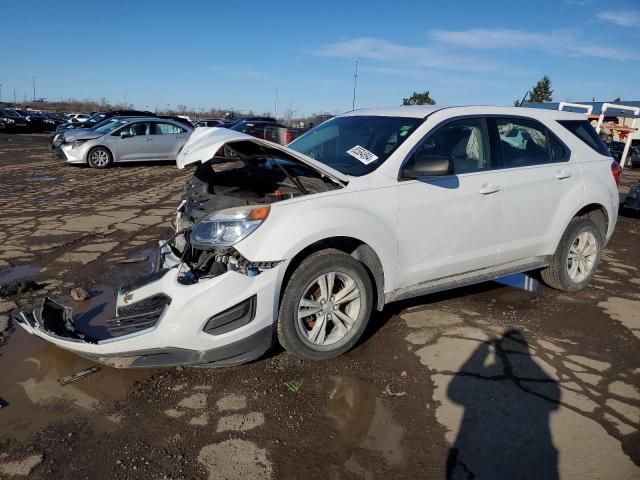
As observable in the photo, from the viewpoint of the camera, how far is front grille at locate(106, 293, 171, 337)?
116 inches

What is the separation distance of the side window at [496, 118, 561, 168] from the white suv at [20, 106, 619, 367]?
14mm

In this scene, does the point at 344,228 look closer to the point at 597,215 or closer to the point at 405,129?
the point at 405,129

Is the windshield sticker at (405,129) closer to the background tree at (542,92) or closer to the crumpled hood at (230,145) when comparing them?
the crumpled hood at (230,145)

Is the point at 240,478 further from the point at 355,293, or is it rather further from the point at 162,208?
the point at 162,208

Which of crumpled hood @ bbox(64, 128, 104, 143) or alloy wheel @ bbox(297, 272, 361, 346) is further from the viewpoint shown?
crumpled hood @ bbox(64, 128, 104, 143)

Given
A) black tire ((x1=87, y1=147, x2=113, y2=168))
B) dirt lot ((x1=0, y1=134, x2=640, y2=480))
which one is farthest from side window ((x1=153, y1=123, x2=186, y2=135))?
dirt lot ((x1=0, y1=134, x2=640, y2=480))

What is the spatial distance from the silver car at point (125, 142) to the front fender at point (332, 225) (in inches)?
471

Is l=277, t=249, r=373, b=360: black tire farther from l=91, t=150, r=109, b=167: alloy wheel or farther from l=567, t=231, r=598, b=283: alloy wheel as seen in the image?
l=91, t=150, r=109, b=167: alloy wheel

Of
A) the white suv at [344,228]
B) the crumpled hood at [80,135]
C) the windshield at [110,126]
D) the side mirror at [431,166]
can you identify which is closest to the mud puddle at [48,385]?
the white suv at [344,228]

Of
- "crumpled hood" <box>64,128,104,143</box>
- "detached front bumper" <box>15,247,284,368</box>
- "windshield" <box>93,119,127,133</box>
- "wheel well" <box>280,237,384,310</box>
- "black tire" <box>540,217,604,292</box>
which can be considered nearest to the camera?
"detached front bumper" <box>15,247,284,368</box>

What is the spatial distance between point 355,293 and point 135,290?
5.04 ft

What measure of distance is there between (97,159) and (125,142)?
0.99m

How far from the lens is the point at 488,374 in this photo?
3312mm

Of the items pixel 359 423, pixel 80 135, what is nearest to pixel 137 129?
pixel 80 135
